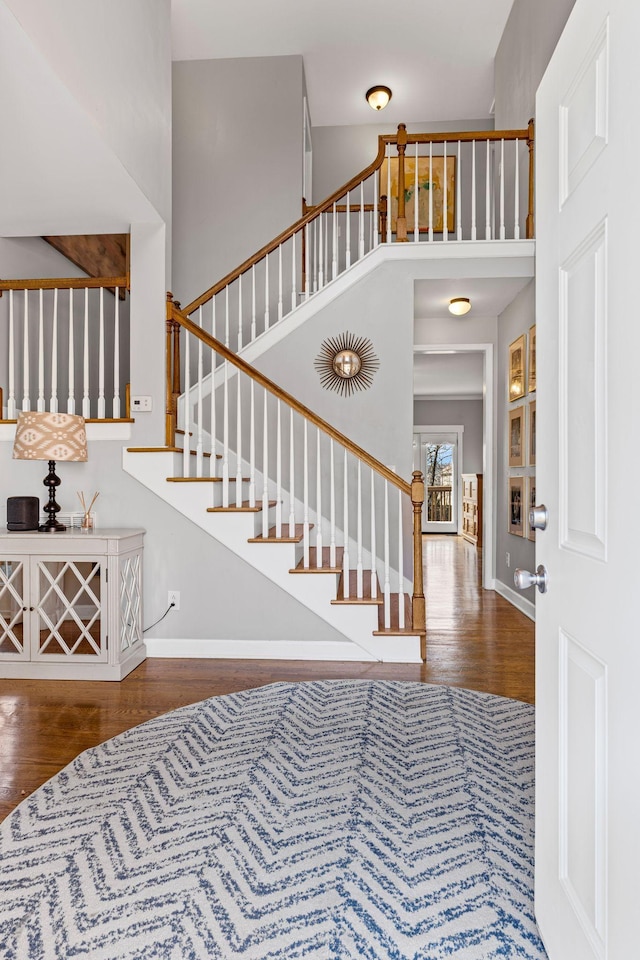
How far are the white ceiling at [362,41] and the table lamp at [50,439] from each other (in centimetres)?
406

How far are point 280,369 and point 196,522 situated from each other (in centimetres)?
181

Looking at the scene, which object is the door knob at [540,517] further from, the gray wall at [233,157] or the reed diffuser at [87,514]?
the gray wall at [233,157]

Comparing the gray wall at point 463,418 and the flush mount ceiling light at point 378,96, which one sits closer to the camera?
the flush mount ceiling light at point 378,96

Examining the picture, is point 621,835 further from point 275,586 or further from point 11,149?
point 11,149

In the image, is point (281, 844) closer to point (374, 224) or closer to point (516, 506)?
point (516, 506)

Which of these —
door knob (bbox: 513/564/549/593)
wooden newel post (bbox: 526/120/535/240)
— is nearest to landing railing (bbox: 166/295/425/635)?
wooden newel post (bbox: 526/120/535/240)

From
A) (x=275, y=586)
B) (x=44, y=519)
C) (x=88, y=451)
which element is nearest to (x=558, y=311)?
(x=275, y=586)

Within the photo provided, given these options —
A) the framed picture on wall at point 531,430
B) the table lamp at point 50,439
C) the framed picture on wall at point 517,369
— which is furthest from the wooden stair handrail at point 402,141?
the framed picture on wall at point 531,430

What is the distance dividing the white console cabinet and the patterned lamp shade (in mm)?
448

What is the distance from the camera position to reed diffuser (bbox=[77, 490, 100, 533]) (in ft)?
11.7

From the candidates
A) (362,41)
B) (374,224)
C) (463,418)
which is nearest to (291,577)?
(374,224)

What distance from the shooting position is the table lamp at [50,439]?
3242mm

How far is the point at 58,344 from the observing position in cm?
502

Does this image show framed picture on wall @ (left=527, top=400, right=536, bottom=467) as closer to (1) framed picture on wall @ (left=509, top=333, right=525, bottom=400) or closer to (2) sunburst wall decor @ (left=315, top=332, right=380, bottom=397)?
(1) framed picture on wall @ (left=509, top=333, right=525, bottom=400)
